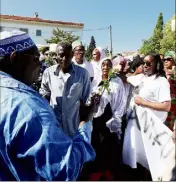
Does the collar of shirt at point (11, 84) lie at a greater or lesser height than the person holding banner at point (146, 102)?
greater

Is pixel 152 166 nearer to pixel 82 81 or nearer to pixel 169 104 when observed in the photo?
pixel 169 104

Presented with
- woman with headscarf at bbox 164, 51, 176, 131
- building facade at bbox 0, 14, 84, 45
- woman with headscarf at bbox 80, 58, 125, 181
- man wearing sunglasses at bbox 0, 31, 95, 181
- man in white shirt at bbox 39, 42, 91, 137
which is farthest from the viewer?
woman with headscarf at bbox 80, 58, 125, 181

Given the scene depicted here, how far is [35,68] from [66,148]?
537 millimetres

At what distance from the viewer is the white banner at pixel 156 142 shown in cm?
223

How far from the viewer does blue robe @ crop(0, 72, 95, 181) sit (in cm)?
119

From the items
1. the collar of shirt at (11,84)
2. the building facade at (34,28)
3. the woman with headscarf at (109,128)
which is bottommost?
the woman with headscarf at (109,128)

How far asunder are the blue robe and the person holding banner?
2.06 meters

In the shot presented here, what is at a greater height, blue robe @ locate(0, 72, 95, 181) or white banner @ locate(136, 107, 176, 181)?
blue robe @ locate(0, 72, 95, 181)

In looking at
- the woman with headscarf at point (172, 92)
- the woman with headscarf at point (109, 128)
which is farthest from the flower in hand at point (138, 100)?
the woman with headscarf at point (109, 128)

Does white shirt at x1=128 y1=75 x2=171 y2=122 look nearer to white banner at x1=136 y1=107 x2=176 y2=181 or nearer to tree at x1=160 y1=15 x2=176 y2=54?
white banner at x1=136 y1=107 x2=176 y2=181

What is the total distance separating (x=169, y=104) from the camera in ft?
10.5

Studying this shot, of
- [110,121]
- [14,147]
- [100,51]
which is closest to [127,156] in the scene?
[110,121]

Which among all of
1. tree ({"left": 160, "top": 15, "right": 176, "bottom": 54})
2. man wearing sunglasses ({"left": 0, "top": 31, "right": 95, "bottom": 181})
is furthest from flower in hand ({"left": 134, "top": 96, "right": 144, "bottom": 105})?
man wearing sunglasses ({"left": 0, "top": 31, "right": 95, "bottom": 181})

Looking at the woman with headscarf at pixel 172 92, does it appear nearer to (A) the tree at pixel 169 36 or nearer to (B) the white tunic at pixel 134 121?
(B) the white tunic at pixel 134 121
